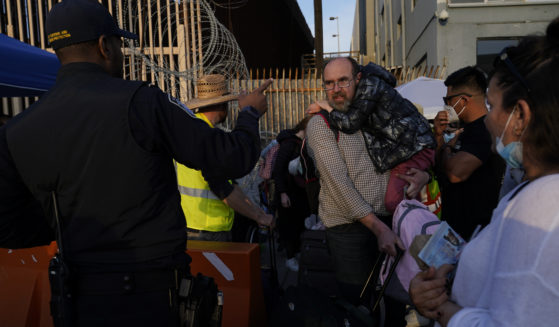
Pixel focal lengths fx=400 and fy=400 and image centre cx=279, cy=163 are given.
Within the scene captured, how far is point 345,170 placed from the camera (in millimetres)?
2604

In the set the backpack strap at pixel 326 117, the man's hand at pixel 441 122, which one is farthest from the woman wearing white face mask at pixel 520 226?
the man's hand at pixel 441 122

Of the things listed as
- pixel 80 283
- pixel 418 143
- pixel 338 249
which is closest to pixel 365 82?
pixel 418 143

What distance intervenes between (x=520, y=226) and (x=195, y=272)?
223cm

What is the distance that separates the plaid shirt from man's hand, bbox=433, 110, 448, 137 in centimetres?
82

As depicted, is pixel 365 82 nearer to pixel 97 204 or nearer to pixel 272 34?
pixel 97 204

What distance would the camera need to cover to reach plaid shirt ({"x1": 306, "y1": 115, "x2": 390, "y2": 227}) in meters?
2.59

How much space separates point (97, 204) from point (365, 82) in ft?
5.97

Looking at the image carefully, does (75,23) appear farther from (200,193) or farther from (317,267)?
(317,267)

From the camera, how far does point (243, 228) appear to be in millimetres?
5918

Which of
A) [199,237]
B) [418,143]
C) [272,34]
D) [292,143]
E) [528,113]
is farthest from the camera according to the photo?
[272,34]

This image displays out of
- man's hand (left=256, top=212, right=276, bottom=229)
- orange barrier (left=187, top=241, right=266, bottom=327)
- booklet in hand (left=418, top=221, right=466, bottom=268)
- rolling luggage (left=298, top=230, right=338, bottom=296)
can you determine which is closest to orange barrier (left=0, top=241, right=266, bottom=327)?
orange barrier (left=187, top=241, right=266, bottom=327)

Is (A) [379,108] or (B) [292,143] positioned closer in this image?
(A) [379,108]

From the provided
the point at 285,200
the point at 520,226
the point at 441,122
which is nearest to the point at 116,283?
the point at 520,226

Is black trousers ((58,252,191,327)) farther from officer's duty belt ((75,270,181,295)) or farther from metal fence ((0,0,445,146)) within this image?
metal fence ((0,0,445,146))
